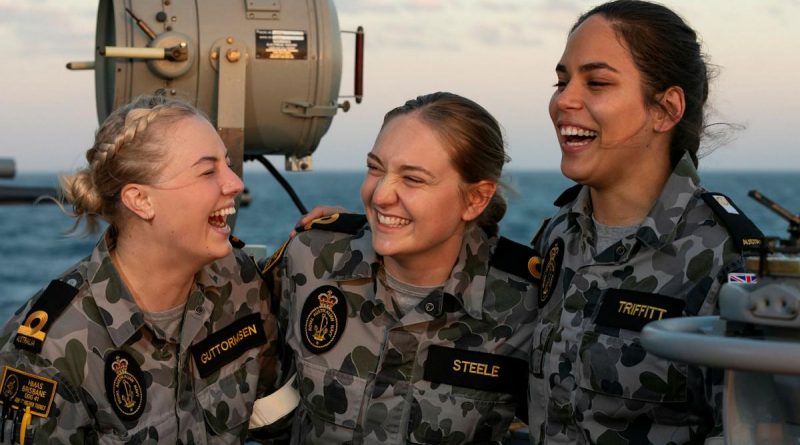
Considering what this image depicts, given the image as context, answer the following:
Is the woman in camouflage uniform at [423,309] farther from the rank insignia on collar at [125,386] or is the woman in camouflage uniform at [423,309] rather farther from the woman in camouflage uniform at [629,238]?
the rank insignia on collar at [125,386]

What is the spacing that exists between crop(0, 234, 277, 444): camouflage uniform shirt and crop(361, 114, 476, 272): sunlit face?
582mm

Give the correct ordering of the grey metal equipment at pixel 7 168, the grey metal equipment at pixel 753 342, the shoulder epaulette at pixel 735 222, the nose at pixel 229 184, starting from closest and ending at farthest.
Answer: the grey metal equipment at pixel 753 342 → the grey metal equipment at pixel 7 168 → the shoulder epaulette at pixel 735 222 → the nose at pixel 229 184

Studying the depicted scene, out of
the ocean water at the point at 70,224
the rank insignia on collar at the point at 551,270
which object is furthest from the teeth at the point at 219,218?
the ocean water at the point at 70,224

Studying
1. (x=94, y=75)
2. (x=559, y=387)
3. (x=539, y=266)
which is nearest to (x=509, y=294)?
(x=539, y=266)

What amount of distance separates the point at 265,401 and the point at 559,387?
102 cm

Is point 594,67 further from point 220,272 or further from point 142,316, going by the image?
point 142,316

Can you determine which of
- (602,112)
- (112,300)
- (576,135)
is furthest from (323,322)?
(602,112)

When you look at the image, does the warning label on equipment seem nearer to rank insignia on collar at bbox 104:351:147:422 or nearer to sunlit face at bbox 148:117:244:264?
sunlit face at bbox 148:117:244:264

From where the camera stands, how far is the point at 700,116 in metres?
3.55

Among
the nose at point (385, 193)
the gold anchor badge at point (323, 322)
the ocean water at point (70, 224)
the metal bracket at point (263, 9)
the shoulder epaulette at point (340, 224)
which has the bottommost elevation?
the ocean water at point (70, 224)

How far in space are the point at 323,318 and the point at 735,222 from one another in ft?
4.42

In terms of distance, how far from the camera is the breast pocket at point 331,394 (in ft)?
12.4

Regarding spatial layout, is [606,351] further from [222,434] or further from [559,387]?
[222,434]

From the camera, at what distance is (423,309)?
3.72 m
